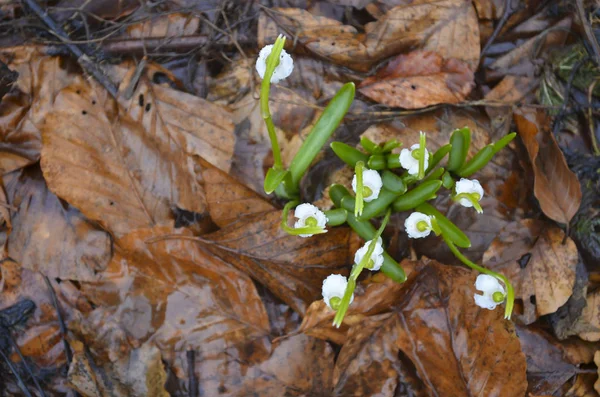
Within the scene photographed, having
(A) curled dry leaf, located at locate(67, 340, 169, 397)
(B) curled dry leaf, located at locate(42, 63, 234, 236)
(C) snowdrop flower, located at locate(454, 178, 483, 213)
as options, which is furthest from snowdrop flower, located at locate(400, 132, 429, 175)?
(A) curled dry leaf, located at locate(67, 340, 169, 397)

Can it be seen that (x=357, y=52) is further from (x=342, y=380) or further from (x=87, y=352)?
(x=87, y=352)

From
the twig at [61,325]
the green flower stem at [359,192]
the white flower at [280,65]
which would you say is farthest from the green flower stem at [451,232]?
the twig at [61,325]

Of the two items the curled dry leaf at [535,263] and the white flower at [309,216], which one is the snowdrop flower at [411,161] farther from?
the curled dry leaf at [535,263]

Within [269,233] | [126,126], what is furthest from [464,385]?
[126,126]

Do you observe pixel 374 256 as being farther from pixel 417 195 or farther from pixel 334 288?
pixel 417 195

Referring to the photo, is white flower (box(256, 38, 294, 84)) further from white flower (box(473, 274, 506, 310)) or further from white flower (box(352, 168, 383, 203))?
white flower (box(473, 274, 506, 310))

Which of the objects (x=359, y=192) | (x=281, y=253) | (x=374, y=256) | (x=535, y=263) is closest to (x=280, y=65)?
(x=359, y=192)
